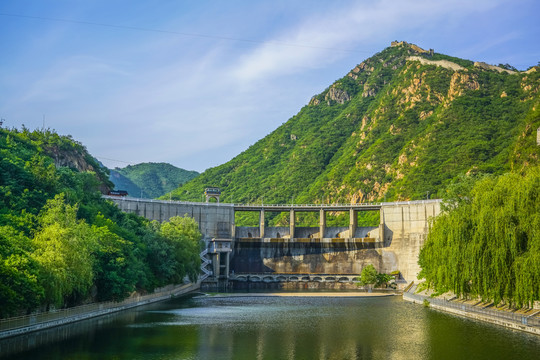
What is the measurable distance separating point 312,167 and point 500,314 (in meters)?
112

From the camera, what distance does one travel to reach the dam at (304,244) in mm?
98875

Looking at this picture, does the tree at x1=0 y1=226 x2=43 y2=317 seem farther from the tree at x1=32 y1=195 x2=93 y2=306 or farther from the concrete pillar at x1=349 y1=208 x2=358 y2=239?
the concrete pillar at x1=349 y1=208 x2=358 y2=239

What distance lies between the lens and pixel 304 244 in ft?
342

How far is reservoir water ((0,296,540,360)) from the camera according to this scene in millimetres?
34219

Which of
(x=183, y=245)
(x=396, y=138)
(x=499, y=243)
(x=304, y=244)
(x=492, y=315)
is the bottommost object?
(x=492, y=315)

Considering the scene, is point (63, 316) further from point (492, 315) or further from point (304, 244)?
point (304, 244)

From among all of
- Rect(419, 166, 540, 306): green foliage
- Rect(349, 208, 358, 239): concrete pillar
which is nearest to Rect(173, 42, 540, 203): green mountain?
Rect(349, 208, 358, 239): concrete pillar

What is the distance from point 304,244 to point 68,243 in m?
61.9

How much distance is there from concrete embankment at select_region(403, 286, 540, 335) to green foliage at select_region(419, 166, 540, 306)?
3.92 ft

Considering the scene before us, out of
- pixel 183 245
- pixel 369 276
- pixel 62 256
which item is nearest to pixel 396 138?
pixel 369 276

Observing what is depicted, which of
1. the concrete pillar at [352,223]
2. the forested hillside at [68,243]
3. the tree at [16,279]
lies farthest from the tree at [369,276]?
the tree at [16,279]

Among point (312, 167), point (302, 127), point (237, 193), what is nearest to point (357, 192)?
point (312, 167)

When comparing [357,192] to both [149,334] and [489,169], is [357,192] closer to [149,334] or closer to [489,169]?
[489,169]

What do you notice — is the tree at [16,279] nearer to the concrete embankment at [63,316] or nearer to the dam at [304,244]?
the concrete embankment at [63,316]
